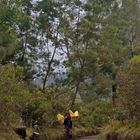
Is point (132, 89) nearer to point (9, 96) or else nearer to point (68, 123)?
point (9, 96)

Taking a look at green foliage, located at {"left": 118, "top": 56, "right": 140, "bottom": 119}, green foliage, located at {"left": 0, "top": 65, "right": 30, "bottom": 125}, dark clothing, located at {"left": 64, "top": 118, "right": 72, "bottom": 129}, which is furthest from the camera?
dark clothing, located at {"left": 64, "top": 118, "right": 72, "bottom": 129}

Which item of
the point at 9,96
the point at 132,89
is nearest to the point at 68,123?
the point at 9,96

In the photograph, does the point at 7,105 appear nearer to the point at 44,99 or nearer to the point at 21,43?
the point at 44,99

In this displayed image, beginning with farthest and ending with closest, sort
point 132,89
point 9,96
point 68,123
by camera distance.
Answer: point 68,123, point 9,96, point 132,89

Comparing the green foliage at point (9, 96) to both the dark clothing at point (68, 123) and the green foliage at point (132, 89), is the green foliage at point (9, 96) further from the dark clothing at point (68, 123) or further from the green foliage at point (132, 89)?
the green foliage at point (132, 89)

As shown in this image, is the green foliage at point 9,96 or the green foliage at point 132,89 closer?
the green foliage at point 132,89

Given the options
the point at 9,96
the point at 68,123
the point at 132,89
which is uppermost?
the point at 132,89

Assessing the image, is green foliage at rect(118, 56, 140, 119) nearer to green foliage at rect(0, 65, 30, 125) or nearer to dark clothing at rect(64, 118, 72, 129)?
green foliage at rect(0, 65, 30, 125)

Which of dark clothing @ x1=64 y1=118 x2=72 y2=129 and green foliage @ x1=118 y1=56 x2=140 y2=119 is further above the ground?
green foliage @ x1=118 y1=56 x2=140 y2=119

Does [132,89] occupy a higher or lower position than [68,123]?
higher

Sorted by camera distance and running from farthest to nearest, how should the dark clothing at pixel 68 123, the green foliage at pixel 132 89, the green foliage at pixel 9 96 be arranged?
the dark clothing at pixel 68 123 < the green foliage at pixel 9 96 < the green foliage at pixel 132 89

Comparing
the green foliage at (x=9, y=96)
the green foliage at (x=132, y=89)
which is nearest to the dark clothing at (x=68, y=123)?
the green foliage at (x=9, y=96)

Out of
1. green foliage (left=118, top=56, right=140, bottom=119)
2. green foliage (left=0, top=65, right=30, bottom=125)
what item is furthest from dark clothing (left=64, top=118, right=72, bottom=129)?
green foliage (left=118, top=56, right=140, bottom=119)

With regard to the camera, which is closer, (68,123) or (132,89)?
(132,89)
